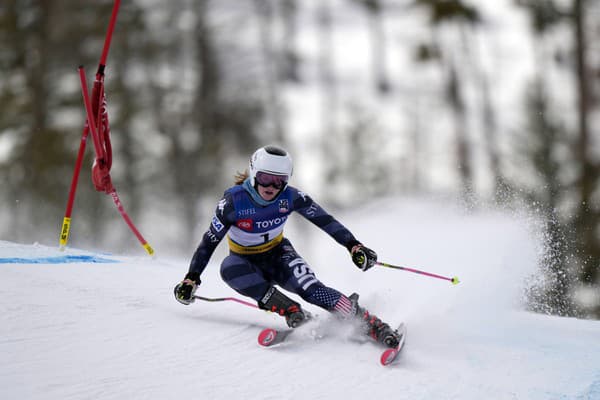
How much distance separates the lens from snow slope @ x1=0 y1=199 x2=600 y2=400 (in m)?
2.79

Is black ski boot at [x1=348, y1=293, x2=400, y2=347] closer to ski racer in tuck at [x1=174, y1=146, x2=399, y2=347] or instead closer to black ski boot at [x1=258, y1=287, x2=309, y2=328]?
ski racer in tuck at [x1=174, y1=146, x2=399, y2=347]

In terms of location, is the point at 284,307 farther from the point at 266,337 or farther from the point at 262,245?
the point at 262,245

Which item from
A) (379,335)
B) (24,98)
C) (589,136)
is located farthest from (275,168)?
(24,98)

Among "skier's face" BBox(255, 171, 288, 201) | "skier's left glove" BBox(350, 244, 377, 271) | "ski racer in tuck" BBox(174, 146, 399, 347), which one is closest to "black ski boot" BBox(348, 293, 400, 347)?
"ski racer in tuck" BBox(174, 146, 399, 347)

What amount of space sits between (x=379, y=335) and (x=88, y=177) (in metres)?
12.0

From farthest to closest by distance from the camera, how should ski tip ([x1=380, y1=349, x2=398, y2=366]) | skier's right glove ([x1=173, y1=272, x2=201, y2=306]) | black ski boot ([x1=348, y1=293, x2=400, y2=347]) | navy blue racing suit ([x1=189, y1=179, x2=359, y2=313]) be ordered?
navy blue racing suit ([x1=189, y1=179, x2=359, y2=313])
skier's right glove ([x1=173, y1=272, x2=201, y2=306])
black ski boot ([x1=348, y1=293, x2=400, y2=347])
ski tip ([x1=380, y1=349, x2=398, y2=366])

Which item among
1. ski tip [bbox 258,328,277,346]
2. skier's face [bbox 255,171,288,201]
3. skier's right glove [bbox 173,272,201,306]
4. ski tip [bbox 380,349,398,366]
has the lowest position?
ski tip [bbox 258,328,277,346]

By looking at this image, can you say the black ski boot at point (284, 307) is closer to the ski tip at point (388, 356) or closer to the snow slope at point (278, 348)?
the snow slope at point (278, 348)

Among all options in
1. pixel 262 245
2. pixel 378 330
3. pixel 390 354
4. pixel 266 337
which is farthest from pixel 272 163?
pixel 390 354

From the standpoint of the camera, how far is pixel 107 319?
365 cm

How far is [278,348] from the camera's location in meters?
3.46

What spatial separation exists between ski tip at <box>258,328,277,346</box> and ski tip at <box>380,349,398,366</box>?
69 cm

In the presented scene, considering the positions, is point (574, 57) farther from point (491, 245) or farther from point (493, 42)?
point (491, 245)

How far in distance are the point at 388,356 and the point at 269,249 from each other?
1.37 m
